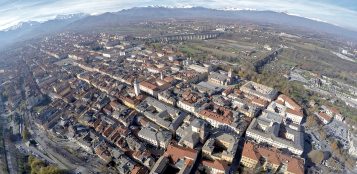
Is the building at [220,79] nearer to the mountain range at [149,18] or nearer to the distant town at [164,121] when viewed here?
the distant town at [164,121]

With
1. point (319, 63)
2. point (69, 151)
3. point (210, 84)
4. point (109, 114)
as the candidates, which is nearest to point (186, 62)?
point (210, 84)

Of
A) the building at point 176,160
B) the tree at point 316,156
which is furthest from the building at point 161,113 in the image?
the tree at point 316,156

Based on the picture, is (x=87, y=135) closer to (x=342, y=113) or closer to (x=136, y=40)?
(x=342, y=113)

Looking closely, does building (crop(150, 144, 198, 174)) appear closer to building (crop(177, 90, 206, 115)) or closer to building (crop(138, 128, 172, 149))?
building (crop(138, 128, 172, 149))

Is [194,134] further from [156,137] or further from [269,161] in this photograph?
[269,161]

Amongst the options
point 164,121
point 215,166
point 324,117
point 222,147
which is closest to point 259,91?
point 324,117

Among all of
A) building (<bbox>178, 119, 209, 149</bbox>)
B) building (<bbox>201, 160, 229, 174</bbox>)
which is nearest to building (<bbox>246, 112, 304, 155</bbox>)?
building (<bbox>178, 119, 209, 149</bbox>)
